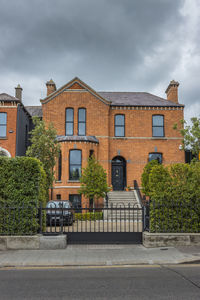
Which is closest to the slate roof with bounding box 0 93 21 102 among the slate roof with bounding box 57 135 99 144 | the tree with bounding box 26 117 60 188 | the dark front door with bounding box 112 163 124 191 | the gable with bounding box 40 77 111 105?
the gable with bounding box 40 77 111 105

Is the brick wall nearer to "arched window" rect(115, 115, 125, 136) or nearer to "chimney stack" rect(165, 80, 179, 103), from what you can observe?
"arched window" rect(115, 115, 125, 136)

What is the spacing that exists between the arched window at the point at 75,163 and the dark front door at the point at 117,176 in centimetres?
396

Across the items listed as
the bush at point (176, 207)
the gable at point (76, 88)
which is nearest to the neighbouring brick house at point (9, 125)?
the gable at point (76, 88)

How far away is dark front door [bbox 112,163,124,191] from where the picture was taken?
27984 mm

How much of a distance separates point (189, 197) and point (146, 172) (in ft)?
47.1

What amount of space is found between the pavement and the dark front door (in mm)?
17882

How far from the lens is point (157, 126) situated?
28375 millimetres

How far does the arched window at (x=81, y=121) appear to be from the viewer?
27.0 meters

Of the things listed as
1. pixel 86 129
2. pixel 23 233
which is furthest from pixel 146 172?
pixel 23 233

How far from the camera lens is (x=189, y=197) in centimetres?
1023

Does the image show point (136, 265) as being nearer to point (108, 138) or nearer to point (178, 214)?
point (178, 214)

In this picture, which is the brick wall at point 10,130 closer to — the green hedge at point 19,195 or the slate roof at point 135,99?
the slate roof at point 135,99

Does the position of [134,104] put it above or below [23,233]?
above

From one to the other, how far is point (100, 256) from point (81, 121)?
1933 centimetres
